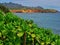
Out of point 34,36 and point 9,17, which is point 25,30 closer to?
point 34,36

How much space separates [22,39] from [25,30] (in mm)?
237

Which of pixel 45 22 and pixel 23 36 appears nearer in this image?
pixel 23 36

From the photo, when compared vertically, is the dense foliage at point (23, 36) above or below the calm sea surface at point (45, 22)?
above

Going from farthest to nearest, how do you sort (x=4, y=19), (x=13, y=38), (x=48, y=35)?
1. (x=4, y=19)
2. (x=48, y=35)
3. (x=13, y=38)

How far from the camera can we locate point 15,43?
5578 mm

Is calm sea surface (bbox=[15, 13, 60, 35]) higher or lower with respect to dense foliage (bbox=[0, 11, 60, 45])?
lower

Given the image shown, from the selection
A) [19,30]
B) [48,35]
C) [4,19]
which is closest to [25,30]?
[19,30]

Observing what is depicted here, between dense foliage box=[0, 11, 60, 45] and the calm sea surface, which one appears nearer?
dense foliage box=[0, 11, 60, 45]

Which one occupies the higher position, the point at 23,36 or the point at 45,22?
the point at 23,36

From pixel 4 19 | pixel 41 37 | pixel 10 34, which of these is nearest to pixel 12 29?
pixel 10 34

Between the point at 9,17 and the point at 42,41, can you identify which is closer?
the point at 42,41

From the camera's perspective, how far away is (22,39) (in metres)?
5.71

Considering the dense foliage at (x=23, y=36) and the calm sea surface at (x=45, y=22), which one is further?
the calm sea surface at (x=45, y=22)

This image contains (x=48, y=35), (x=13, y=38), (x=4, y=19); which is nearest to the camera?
(x=13, y=38)
